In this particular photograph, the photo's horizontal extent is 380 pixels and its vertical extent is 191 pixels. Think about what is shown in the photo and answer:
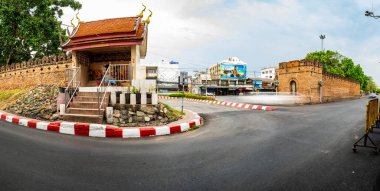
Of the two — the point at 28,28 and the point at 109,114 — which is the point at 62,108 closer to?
the point at 109,114

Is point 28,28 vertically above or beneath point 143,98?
above

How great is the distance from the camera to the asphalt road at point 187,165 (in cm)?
304

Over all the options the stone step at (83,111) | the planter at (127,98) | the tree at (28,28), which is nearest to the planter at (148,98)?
the planter at (127,98)

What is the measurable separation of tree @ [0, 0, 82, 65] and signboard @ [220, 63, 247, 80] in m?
47.9

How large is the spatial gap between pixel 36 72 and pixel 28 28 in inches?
262

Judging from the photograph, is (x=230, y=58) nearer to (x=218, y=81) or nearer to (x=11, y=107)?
(x=218, y=81)

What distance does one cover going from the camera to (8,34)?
77.2ft

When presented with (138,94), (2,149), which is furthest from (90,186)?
(138,94)

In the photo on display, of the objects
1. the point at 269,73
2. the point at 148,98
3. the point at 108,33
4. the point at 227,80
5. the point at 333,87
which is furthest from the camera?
the point at 269,73

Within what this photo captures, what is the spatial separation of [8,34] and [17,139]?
982 inches

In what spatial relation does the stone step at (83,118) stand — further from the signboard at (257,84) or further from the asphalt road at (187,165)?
the signboard at (257,84)

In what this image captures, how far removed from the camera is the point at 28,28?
2230 cm

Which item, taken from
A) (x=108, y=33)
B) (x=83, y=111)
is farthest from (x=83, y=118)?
(x=108, y=33)

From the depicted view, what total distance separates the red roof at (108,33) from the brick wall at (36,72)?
212 inches
